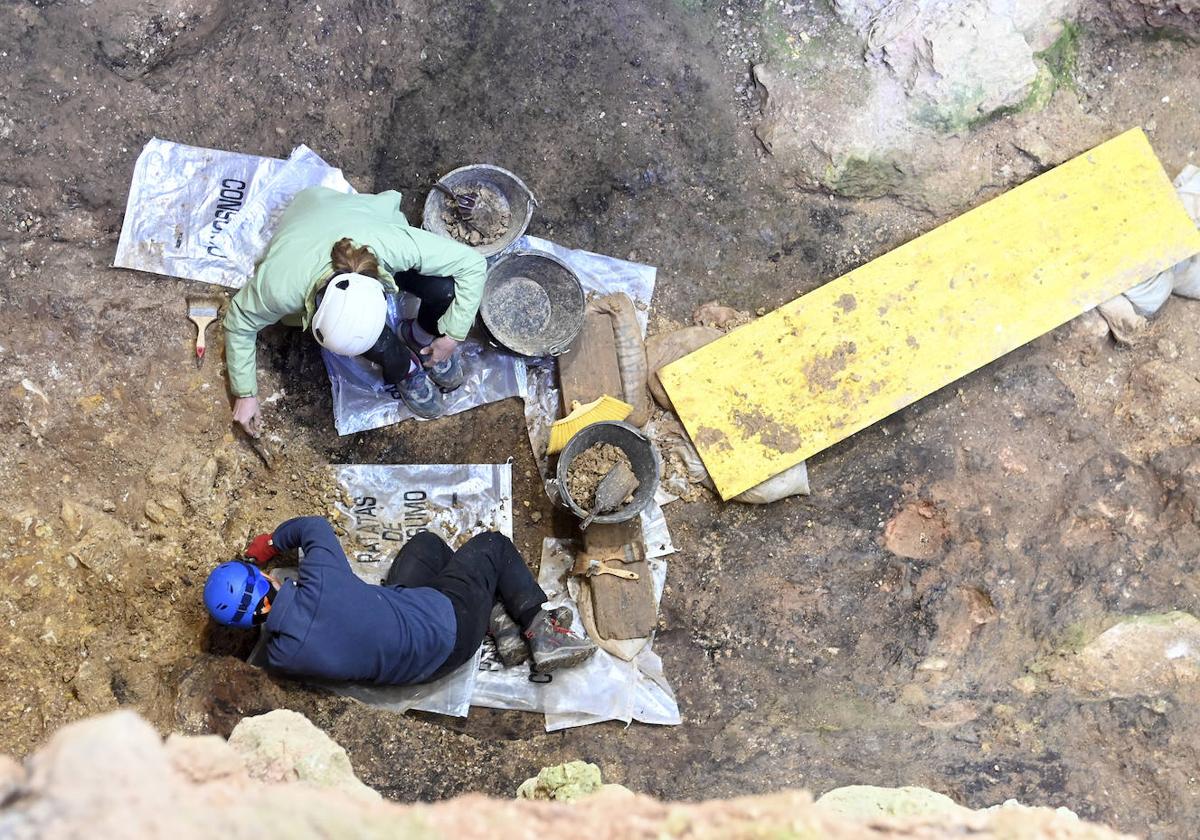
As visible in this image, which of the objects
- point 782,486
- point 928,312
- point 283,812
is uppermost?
point 283,812

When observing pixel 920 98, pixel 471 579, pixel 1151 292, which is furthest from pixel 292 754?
pixel 1151 292

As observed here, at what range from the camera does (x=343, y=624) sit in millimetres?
3020

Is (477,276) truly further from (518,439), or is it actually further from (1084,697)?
(1084,697)

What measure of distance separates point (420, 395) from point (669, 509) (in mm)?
1341

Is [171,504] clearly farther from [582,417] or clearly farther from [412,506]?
[582,417]

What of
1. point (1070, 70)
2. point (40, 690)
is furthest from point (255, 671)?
point (1070, 70)

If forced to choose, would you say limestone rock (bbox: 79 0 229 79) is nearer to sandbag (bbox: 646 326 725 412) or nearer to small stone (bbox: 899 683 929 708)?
sandbag (bbox: 646 326 725 412)

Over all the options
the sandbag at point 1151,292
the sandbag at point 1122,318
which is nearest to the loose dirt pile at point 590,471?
the sandbag at point 1122,318

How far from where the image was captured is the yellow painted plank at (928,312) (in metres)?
3.89

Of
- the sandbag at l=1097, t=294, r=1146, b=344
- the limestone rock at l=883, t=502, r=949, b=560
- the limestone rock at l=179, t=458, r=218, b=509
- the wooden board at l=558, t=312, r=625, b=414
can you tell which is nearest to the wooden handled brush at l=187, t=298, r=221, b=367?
the limestone rock at l=179, t=458, r=218, b=509

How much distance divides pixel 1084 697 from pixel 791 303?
6.99 ft

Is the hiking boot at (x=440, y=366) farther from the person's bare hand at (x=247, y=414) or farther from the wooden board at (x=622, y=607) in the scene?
the wooden board at (x=622, y=607)

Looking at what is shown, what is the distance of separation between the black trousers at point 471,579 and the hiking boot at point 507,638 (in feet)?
0.14

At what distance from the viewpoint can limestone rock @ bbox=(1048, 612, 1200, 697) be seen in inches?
137
